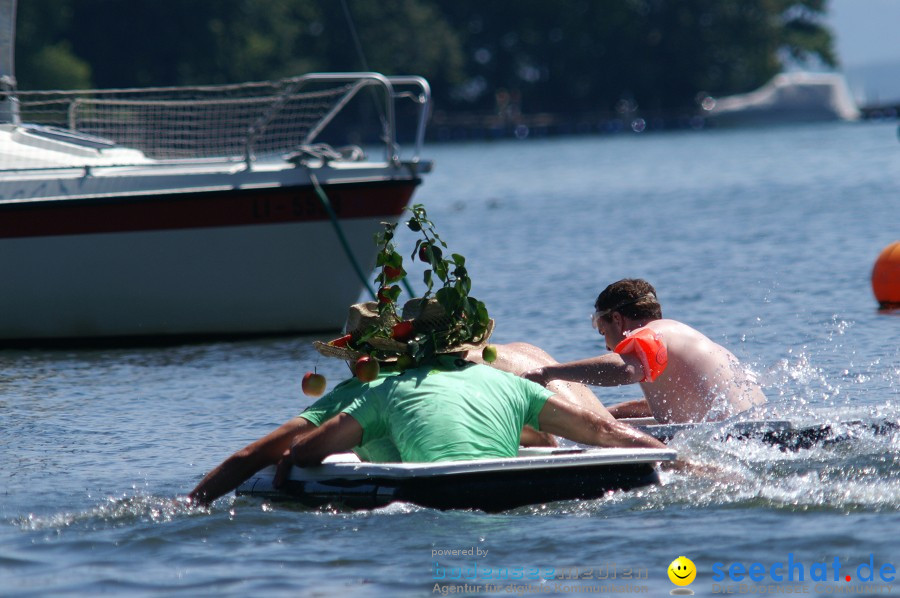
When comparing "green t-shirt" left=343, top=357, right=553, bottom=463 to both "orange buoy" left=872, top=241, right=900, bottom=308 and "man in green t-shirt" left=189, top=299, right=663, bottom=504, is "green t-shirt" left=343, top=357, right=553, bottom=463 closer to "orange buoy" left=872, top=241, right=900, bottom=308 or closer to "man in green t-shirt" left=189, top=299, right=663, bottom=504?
"man in green t-shirt" left=189, top=299, right=663, bottom=504

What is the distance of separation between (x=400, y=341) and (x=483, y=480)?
794 mm


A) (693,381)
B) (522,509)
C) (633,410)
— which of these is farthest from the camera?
(633,410)

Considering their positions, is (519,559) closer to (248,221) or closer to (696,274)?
(248,221)

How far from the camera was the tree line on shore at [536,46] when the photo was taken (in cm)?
8825

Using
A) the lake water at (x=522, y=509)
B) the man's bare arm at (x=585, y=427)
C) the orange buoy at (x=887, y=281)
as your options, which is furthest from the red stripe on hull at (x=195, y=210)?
the man's bare arm at (x=585, y=427)

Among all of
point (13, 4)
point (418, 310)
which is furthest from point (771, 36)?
point (418, 310)

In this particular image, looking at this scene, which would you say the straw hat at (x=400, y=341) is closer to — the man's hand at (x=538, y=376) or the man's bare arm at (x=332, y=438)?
the man's hand at (x=538, y=376)

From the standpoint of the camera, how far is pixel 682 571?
6.23 meters

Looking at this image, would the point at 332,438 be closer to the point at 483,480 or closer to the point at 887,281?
the point at 483,480

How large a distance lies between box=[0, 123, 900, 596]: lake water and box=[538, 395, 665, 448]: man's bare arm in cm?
24

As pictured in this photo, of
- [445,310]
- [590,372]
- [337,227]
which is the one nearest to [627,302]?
[590,372]

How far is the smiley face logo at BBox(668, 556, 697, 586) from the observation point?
6.13 meters

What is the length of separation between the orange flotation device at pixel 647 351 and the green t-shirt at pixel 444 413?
918mm

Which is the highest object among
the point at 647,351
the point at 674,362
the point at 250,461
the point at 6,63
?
the point at 6,63
